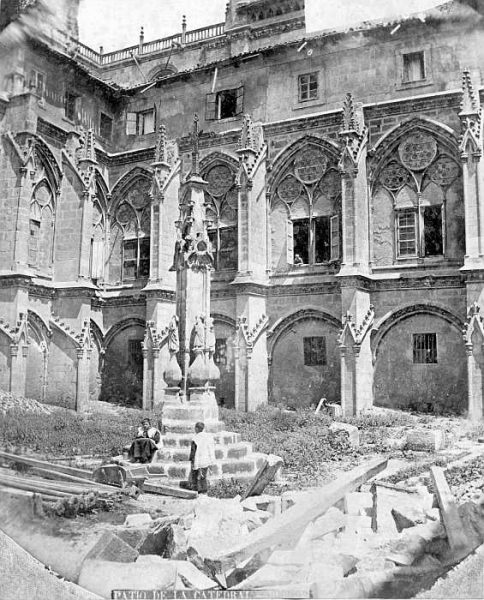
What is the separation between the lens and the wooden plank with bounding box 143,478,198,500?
30.8ft

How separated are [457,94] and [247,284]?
940cm

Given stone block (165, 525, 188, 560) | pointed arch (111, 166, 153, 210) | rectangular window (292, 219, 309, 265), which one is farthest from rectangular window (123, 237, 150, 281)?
stone block (165, 525, 188, 560)

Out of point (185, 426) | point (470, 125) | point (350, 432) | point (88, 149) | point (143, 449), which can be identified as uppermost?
point (88, 149)

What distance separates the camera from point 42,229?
20.8 meters

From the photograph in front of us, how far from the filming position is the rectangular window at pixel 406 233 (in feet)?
71.9

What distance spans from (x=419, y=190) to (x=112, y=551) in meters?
18.4

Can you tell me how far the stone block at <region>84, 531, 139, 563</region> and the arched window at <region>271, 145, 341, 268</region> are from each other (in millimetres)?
17667

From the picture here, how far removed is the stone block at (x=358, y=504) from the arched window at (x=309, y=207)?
15.9 m

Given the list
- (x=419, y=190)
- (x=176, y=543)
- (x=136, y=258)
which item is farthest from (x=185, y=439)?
(x=136, y=258)

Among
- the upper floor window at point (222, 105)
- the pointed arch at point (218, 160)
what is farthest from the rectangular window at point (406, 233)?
the upper floor window at point (222, 105)

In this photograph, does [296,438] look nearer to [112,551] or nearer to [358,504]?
[358,504]

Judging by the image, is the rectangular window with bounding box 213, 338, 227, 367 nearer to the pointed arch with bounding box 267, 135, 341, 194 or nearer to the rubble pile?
the pointed arch with bounding box 267, 135, 341, 194

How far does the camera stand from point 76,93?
24406 mm

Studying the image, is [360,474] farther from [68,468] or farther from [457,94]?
[457,94]
